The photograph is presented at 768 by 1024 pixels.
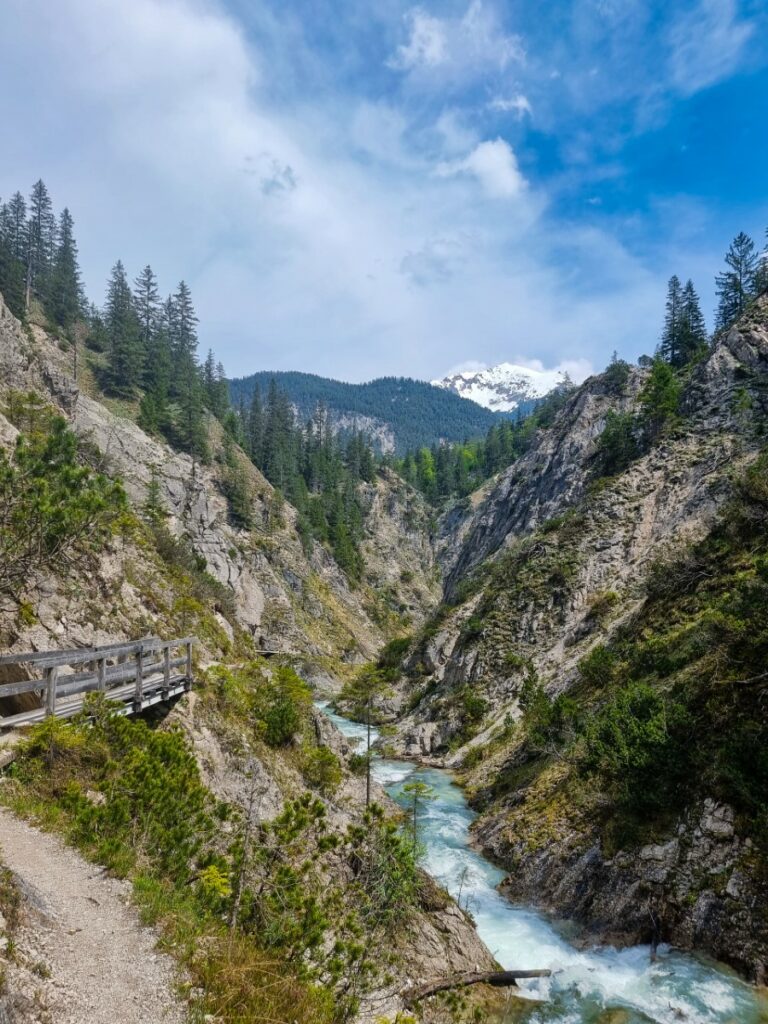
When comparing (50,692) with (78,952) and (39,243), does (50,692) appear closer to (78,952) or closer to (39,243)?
(78,952)

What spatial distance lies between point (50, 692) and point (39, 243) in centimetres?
9022

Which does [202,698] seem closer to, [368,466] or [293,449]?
[293,449]

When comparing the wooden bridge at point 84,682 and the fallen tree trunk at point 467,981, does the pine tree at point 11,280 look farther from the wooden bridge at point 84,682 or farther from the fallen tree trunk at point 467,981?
the fallen tree trunk at point 467,981

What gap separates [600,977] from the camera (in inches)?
510

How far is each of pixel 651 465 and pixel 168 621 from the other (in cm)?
3796

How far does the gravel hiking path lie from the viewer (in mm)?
5188

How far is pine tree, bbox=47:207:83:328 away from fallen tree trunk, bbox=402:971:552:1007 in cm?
8098

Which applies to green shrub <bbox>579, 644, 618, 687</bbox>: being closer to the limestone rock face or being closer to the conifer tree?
the limestone rock face

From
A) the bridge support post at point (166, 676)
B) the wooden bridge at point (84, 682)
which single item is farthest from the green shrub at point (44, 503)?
the bridge support post at point (166, 676)

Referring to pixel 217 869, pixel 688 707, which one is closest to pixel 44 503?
pixel 217 869

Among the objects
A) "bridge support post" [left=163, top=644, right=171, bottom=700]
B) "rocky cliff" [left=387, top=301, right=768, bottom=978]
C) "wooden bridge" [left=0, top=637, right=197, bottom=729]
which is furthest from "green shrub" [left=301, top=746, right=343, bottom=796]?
"rocky cliff" [left=387, top=301, right=768, bottom=978]

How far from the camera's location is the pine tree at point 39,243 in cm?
7300

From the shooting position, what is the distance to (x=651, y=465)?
4481cm

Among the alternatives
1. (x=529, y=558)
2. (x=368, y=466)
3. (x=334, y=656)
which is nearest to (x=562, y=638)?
(x=529, y=558)
